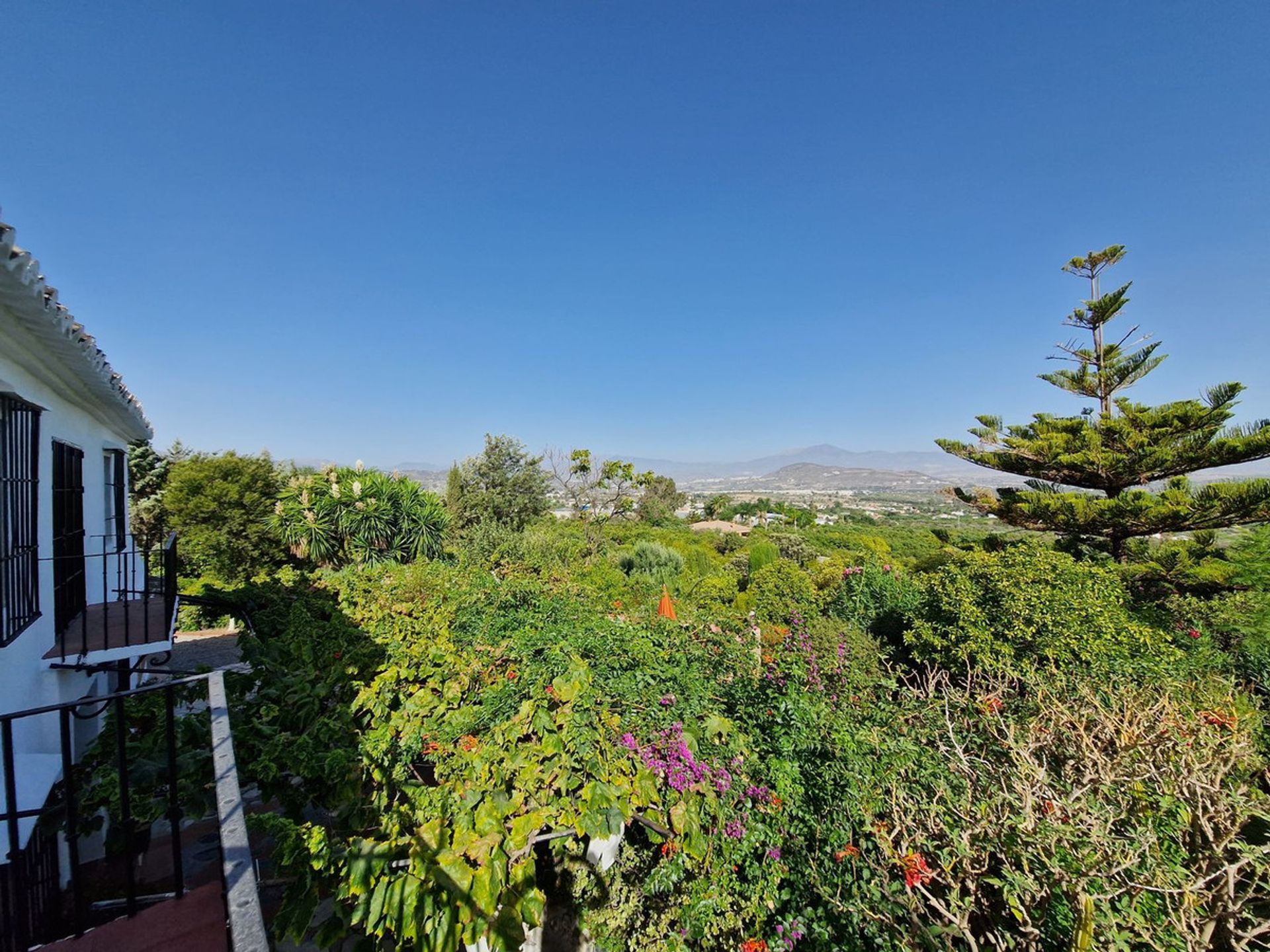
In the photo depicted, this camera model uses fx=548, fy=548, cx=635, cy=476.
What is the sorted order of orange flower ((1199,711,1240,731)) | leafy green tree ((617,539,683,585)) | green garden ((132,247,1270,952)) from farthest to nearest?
leafy green tree ((617,539,683,585)), orange flower ((1199,711,1240,731)), green garden ((132,247,1270,952))

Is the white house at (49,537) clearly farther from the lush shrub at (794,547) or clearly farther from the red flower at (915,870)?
the lush shrub at (794,547)

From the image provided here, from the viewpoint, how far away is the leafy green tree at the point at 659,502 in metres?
40.2

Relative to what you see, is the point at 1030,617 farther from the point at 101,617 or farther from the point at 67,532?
the point at 67,532

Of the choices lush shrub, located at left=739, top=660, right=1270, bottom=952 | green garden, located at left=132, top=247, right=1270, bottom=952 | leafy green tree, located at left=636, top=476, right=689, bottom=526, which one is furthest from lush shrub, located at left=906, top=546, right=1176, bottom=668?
leafy green tree, located at left=636, top=476, right=689, bottom=526

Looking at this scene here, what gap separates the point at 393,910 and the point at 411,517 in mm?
11075

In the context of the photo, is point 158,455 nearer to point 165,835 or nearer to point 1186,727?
point 165,835

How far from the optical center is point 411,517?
12.1 metres

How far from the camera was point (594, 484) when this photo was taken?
21.6 metres

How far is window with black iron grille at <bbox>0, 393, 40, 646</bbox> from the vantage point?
102 inches

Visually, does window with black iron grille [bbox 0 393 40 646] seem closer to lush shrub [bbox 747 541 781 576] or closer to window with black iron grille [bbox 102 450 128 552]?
window with black iron grille [bbox 102 450 128 552]

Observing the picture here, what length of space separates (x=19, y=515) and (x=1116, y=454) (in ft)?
51.9

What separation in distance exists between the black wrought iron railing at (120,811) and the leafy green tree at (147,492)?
1455 centimetres

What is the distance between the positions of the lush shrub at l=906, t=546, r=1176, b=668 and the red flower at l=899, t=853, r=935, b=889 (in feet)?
11.5

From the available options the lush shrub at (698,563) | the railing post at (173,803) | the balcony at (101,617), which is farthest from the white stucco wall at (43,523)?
the lush shrub at (698,563)
